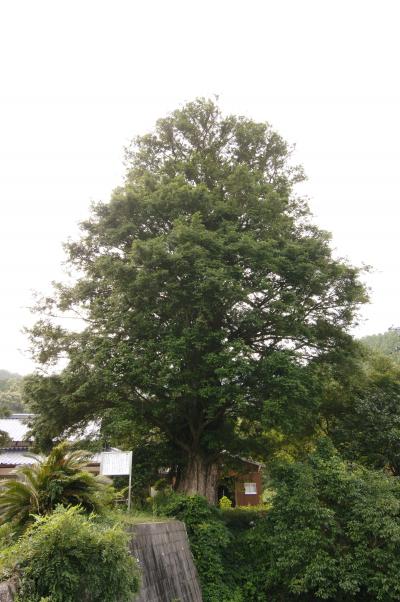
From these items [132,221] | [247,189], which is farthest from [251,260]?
[132,221]

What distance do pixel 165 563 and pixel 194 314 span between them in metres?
7.52

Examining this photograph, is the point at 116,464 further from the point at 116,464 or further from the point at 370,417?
the point at 370,417

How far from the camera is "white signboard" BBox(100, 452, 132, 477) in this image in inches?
449

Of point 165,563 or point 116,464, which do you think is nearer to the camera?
point 165,563

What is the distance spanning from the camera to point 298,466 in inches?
496

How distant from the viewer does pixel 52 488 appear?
7742mm

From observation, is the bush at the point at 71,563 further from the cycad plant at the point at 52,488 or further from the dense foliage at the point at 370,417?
the dense foliage at the point at 370,417

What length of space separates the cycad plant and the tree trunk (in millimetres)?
6741

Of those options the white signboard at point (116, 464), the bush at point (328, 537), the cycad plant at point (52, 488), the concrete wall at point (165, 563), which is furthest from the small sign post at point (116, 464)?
the bush at point (328, 537)

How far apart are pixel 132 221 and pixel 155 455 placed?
9.05 meters

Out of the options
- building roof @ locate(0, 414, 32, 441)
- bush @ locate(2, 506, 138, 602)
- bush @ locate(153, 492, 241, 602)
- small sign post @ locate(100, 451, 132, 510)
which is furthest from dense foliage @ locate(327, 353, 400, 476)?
building roof @ locate(0, 414, 32, 441)

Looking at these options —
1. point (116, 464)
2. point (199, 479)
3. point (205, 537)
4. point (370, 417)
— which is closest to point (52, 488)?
point (116, 464)

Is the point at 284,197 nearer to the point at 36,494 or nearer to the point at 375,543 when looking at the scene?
the point at 375,543

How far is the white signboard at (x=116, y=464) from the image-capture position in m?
11.4
